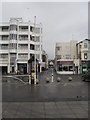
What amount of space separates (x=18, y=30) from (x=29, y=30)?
3.66m

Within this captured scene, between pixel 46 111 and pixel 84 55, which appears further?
pixel 84 55

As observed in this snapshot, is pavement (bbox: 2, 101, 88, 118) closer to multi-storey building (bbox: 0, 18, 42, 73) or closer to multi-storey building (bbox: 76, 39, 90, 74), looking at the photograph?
multi-storey building (bbox: 76, 39, 90, 74)

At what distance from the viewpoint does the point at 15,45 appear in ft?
169

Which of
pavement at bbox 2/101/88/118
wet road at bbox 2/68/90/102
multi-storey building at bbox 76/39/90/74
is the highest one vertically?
multi-storey building at bbox 76/39/90/74

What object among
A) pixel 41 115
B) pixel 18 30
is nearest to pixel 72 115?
pixel 41 115

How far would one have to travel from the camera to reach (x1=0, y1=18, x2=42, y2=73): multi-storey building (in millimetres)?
51219

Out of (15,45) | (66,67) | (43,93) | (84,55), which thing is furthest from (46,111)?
(15,45)

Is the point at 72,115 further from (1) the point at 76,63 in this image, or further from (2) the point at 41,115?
(1) the point at 76,63

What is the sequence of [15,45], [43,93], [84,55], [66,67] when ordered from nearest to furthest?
[43,93] → [84,55] → [66,67] → [15,45]

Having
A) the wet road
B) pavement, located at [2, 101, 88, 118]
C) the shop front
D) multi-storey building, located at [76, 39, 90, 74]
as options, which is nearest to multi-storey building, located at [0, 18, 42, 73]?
the shop front

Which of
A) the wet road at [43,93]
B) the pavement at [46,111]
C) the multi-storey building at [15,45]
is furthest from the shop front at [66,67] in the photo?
the pavement at [46,111]

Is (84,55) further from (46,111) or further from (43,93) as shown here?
(46,111)

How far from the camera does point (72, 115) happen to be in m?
7.64

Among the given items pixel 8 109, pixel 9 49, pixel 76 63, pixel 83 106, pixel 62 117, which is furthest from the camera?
pixel 9 49
